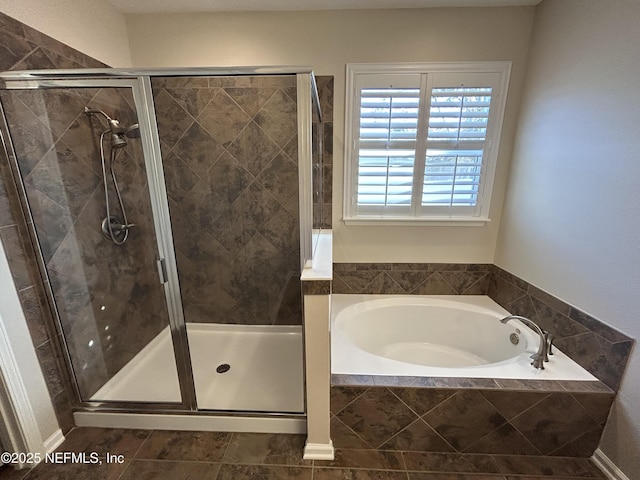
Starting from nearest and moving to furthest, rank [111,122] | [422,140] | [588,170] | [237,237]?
[588,170]
[111,122]
[422,140]
[237,237]

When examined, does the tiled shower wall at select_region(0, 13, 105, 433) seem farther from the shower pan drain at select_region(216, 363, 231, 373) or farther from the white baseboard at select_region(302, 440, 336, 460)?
the white baseboard at select_region(302, 440, 336, 460)

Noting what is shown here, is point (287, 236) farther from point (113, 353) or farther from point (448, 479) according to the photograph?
point (448, 479)

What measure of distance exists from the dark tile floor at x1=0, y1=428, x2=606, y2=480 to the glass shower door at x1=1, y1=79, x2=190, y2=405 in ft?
0.85

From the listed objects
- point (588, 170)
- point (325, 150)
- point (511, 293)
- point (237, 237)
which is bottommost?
point (511, 293)

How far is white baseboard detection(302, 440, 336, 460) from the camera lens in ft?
4.49

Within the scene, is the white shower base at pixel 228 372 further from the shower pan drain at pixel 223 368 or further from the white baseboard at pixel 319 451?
the white baseboard at pixel 319 451

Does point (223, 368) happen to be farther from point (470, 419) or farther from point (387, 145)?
point (387, 145)

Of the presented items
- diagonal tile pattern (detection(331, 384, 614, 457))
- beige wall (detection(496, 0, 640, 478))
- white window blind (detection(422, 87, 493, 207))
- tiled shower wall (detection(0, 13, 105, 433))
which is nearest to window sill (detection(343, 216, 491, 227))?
white window blind (detection(422, 87, 493, 207))

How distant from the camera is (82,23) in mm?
1632

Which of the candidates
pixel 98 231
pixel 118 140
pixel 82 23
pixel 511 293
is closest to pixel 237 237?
pixel 98 231

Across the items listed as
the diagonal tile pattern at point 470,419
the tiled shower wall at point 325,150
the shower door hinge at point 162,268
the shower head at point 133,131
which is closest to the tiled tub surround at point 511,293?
the diagonal tile pattern at point 470,419

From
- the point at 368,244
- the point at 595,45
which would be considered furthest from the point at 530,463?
the point at 595,45

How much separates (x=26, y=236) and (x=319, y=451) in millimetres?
1866

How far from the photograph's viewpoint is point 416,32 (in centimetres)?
184
